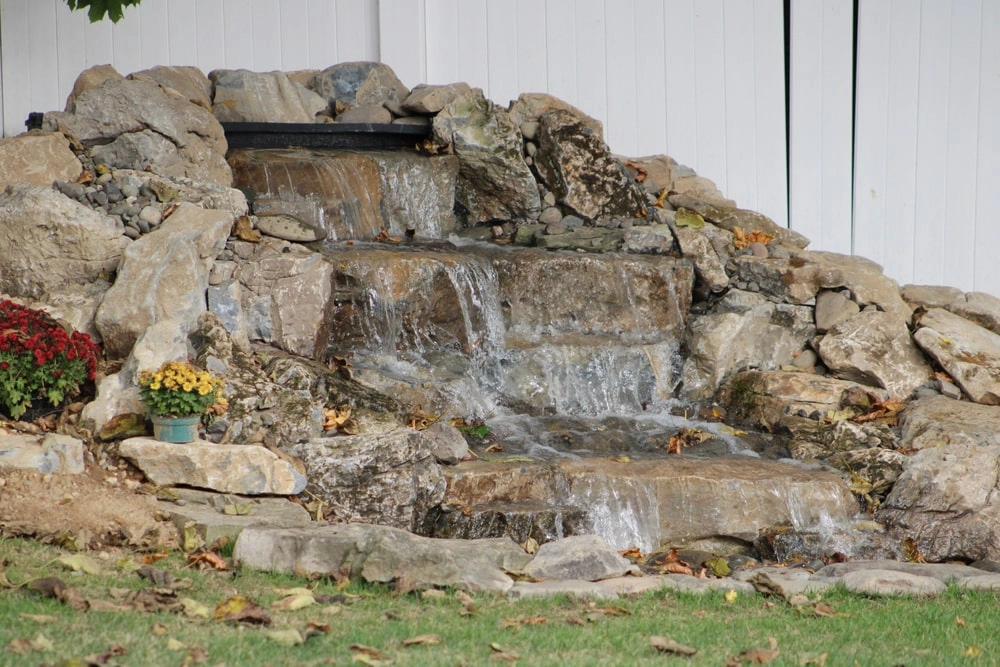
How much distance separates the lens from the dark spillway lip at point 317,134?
966 cm

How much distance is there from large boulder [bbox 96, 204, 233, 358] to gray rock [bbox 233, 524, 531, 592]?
7.38ft

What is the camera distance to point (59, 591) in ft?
13.3

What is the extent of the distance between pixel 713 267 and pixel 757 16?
2.75m

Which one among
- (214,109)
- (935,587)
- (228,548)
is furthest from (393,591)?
(214,109)

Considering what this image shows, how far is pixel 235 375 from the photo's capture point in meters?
6.63

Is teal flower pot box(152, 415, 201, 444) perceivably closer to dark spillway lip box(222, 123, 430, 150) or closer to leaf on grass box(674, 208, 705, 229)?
dark spillway lip box(222, 123, 430, 150)

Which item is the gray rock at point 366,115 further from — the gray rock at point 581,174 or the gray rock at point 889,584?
the gray rock at point 889,584

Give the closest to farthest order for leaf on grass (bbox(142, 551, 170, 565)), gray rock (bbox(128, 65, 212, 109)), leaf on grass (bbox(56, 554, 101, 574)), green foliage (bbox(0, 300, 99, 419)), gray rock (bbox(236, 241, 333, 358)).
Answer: leaf on grass (bbox(56, 554, 101, 574))
leaf on grass (bbox(142, 551, 170, 565))
green foliage (bbox(0, 300, 99, 419))
gray rock (bbox(236, 241, 333, 358))
gray rock (bbox(128, 65, 212, 109))

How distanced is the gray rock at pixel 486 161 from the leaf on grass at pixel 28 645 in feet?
22.7

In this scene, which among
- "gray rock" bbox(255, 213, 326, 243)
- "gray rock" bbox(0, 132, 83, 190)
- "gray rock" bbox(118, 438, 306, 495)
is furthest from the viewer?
"gray rock" bbox(255, 213, 326, 243)

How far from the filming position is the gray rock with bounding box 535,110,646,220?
1001cm

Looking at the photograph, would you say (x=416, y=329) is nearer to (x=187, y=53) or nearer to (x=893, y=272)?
(x=187, y=53)

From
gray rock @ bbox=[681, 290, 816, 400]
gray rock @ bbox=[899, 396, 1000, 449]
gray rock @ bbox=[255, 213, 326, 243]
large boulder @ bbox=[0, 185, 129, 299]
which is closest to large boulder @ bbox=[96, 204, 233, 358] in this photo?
large boulder @ bbox=[0, 185, 129, 299]

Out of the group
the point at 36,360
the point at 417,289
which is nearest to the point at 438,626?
the point at 36,360
